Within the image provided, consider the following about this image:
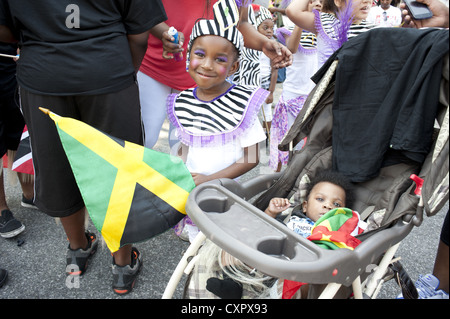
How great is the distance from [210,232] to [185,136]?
76cm

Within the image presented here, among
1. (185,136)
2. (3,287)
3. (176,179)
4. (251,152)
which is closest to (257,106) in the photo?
(251,152)

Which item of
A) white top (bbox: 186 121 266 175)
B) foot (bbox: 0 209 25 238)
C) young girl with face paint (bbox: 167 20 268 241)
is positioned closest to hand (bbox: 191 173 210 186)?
young girl with face paint (bbox: 167 20 268 241)

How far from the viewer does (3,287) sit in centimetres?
213

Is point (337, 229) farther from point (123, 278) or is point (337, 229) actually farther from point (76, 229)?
point (76, 229)

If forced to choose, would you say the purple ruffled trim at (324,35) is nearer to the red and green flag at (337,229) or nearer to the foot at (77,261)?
the red and green flag at (337,229)

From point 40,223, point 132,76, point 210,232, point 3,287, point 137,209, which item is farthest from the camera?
point 40,223

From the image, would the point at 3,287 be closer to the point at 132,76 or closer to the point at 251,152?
the point at 132,76

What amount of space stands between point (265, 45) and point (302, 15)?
0.68m

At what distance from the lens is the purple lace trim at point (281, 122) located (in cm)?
312

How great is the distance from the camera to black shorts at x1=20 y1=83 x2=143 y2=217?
173 cm

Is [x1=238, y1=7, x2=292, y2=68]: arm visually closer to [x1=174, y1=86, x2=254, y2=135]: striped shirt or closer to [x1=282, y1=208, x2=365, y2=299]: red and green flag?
[x1=174, y1=86, x2=254, y2=135]: striped shirt

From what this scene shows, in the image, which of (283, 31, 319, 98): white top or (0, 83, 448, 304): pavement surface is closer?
(0, 83, 448, 304): pavement surface

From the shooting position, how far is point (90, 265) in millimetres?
2328

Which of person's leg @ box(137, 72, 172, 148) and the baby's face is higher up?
person's leg @ box(137, 72, 172, 148)
